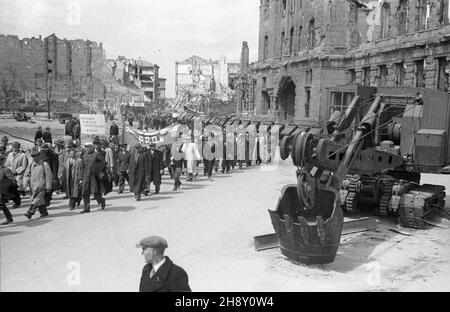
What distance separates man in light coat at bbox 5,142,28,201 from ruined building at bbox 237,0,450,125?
28.0ft

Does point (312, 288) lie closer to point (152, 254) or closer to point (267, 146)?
point (152, 254)

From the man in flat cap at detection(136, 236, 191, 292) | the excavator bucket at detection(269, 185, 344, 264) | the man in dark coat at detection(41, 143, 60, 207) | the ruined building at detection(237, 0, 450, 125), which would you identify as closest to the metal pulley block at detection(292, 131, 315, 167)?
the excavator bucket at detection(269, 185, 344, 264)

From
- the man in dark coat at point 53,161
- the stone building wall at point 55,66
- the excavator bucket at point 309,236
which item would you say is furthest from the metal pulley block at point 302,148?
the stone building wall at point 55,66

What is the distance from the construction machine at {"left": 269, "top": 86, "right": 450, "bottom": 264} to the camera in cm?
880

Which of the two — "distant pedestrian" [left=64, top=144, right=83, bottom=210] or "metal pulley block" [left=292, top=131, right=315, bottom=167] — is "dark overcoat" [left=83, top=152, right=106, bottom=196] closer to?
"distant pedestrian" [left=64, top=144, right=83, bottom=210]

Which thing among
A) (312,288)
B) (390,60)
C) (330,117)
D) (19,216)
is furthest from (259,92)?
(312,288)

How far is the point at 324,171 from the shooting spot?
9.68 meters

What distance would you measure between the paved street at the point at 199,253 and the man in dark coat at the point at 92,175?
0.46 metres

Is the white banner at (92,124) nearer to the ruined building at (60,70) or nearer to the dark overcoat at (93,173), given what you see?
the dark overcoat at (93,173)

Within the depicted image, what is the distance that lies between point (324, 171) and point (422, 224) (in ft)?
11.1

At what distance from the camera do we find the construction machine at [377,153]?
8.80m

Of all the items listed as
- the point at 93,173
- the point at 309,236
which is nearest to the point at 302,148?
the point at 309,236

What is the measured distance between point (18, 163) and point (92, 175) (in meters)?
2.62
